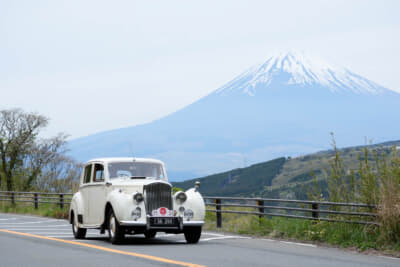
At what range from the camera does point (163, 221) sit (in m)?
13.9

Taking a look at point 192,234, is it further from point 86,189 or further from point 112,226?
point 86,189

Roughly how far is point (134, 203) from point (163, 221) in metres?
0.72

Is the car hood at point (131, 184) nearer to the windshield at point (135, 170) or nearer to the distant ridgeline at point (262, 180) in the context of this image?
the windshield at point (135, 170)

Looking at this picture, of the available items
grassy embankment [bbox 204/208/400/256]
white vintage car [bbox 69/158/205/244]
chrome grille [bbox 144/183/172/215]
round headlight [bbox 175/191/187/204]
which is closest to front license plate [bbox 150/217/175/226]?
white vintage car [bbox 69/158/205/244]

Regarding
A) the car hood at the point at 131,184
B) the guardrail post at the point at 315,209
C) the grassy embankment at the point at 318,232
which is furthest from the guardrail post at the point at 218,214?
the car hood at the point at 131,184

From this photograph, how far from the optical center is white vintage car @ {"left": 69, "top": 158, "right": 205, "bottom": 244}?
13.9 meters

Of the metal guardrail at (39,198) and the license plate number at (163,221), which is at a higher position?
the metal guardrail at (39,198)

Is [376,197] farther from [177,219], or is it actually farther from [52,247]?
[52,247]

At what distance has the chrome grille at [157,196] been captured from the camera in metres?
14.0

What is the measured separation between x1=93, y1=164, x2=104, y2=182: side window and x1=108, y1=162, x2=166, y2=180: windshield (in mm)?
261

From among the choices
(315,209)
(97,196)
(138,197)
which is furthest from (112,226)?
(315,209)

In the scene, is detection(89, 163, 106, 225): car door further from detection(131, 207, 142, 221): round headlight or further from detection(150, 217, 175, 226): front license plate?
detection(150, 217, 175, 226): front license plate

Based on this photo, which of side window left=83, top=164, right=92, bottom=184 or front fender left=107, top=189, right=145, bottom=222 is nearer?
front fender left=107, top=189, right=145, bottom=222

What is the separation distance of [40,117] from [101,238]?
2029 inches
